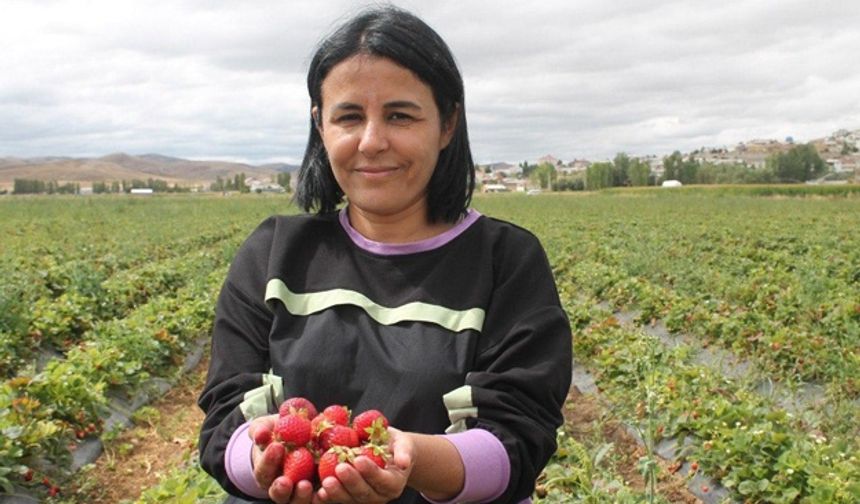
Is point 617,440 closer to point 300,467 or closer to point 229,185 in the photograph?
point 300,467

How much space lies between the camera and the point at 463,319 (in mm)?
1898

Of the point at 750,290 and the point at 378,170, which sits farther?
the point at 750,290

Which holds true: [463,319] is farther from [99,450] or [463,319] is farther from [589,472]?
[99,450]

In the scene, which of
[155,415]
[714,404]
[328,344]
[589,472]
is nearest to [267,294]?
[328,344]

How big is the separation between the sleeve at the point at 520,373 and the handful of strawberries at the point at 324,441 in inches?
11.9

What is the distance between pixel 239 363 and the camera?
6.39 feet

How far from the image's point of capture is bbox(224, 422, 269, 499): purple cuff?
1771mm

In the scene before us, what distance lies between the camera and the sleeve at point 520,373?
1.79m

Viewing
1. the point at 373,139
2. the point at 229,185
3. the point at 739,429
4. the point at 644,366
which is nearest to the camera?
the point at 373,139

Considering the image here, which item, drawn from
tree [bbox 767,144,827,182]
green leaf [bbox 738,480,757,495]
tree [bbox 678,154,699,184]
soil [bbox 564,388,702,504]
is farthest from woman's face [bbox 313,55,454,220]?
tree [bbox 678,154,699,184]

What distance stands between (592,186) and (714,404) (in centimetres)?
9995

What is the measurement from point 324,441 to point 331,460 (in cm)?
6

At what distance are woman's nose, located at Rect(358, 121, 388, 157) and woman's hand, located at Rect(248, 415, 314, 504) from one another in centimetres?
67

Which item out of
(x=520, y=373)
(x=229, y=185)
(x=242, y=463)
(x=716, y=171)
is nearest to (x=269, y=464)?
(x=242, y=463)
